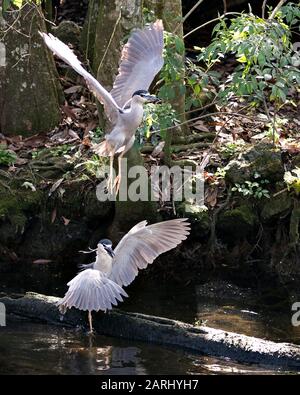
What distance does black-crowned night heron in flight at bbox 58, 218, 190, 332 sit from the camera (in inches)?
296

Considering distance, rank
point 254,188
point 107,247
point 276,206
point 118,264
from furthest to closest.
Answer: point 254,188 < point 276,206 < point 118,264 < point 107,247

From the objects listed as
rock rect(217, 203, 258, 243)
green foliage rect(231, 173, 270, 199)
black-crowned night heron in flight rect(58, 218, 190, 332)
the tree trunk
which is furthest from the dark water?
the tree trunk

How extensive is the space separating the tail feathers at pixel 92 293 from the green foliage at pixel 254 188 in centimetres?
253

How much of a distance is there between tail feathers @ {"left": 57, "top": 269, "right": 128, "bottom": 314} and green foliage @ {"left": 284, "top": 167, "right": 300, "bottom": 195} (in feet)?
9.02

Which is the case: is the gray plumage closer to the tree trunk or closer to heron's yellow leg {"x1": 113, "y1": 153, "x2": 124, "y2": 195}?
heron's yellow leg {"x1": 113, "y1": 153, "x2": 124, "y2": 195}

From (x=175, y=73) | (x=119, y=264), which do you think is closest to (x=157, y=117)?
(x=175, y=73)

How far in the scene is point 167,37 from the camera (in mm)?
9023

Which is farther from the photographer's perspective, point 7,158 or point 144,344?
point 7,158

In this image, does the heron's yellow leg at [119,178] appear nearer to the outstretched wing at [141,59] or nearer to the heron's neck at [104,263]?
the outstretched wing at [141,59]

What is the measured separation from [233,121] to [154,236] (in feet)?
11.2

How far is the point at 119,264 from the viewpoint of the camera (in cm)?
819

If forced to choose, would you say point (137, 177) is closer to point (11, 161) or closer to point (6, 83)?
point (11, 161)

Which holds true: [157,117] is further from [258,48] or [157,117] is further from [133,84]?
[258,48]

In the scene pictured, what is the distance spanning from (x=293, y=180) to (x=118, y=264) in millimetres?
2446
